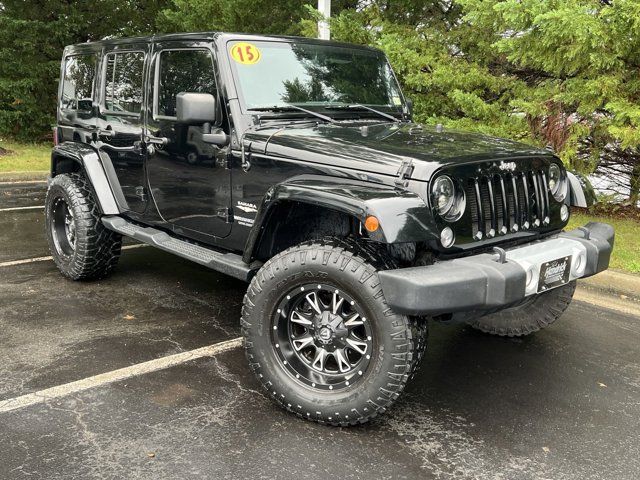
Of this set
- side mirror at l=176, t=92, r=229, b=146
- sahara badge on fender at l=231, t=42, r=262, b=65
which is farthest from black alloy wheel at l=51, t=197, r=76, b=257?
sahara badge on fender at l=231, t=42, r=262, b=65

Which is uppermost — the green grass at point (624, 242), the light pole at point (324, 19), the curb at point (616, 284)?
the light pole at point (324, 19)

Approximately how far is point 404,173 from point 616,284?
3.37 meters

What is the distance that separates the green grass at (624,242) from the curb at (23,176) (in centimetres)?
925

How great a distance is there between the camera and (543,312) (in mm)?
4273

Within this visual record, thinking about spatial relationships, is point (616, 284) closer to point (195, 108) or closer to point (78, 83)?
point (195, 108)

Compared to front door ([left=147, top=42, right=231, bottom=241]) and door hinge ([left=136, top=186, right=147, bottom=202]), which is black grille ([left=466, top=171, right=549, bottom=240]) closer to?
front door ([left=147, top=42, right=231, bottom=241])

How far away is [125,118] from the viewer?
4.87 metres

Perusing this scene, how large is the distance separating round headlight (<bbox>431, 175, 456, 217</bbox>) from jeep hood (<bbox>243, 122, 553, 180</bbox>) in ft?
0.22

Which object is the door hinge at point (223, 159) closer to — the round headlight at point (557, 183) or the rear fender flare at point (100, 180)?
the rear fender flare at point (100, 180)

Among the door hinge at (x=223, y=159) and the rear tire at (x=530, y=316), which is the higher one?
the door hinge at (x=223, y=159)

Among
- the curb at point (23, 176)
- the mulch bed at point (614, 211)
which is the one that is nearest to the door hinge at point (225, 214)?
the mulch bed at point (614, 211)

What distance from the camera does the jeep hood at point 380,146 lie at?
323 cm

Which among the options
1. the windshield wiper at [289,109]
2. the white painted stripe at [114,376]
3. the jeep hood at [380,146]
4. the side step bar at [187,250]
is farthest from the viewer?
the windshield wiper at [289,109]

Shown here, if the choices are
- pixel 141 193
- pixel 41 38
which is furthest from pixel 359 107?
pixel 41 38
